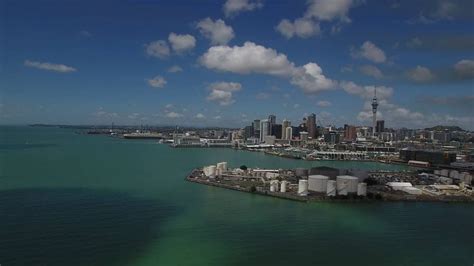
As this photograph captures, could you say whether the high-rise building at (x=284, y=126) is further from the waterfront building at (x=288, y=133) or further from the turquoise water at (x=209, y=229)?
the turquoise water at (x=209, y=229)

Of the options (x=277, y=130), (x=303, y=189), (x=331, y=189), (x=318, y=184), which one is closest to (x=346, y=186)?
(x=331, y=189)

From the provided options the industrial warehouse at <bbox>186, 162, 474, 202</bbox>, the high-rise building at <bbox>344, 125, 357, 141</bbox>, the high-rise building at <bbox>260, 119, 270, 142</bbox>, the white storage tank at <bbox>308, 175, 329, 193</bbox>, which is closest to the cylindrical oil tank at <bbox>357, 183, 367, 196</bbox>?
the industrial warehouse at <bbox>186, 162, 474, 202</bbox>

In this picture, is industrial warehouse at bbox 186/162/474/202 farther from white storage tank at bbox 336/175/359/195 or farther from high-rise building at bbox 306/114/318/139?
high-rise building at bbox 306/114/318/139

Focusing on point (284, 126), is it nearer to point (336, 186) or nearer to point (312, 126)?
point (312, 126)

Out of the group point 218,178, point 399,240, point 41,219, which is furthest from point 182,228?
point 218,178

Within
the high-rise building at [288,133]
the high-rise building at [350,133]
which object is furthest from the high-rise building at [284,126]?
the high-rise building at [350,133]
